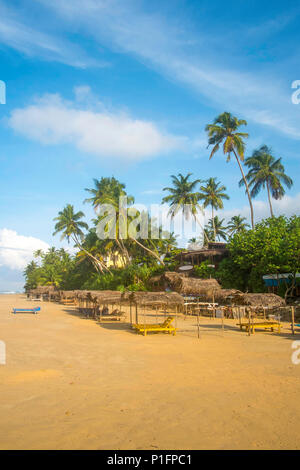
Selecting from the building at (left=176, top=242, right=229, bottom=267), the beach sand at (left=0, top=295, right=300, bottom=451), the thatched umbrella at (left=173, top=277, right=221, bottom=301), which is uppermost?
the building at (left=176, top=242, right=229, bottom=267)

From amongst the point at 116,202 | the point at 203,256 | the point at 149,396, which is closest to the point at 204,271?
the point at 203,256

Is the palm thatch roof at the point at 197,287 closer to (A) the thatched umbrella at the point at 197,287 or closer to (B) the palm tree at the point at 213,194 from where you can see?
(A) the thatched umbrella at the point at 197,287

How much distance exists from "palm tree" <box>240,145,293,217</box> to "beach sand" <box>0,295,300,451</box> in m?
24.2

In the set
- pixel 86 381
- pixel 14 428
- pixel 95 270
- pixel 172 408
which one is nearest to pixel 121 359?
pixel 86 381

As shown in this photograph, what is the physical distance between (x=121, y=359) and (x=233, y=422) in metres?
5.30

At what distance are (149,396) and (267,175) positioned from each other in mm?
31072

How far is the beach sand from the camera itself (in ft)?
15.6

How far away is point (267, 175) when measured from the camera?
33500 millimetres

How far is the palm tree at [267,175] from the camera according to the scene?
33.4m

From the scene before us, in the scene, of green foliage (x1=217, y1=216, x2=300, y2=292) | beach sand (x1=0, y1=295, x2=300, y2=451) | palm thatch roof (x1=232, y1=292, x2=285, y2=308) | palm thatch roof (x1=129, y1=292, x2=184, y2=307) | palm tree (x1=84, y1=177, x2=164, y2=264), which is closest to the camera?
beach sand (x1=0, y1=295, x2=300, y2=451)

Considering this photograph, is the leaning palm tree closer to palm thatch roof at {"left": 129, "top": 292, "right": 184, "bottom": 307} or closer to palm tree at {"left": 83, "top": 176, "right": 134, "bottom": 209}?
palm tree at {"left": 83, "top": 176, "right": 134, "bottom": 209}

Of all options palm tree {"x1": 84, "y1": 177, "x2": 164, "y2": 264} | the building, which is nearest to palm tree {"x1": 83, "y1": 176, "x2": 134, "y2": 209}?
palm tree {"x1": 84, "y1": 177, "x2": 164, "y2": 264}

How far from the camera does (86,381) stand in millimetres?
7672
